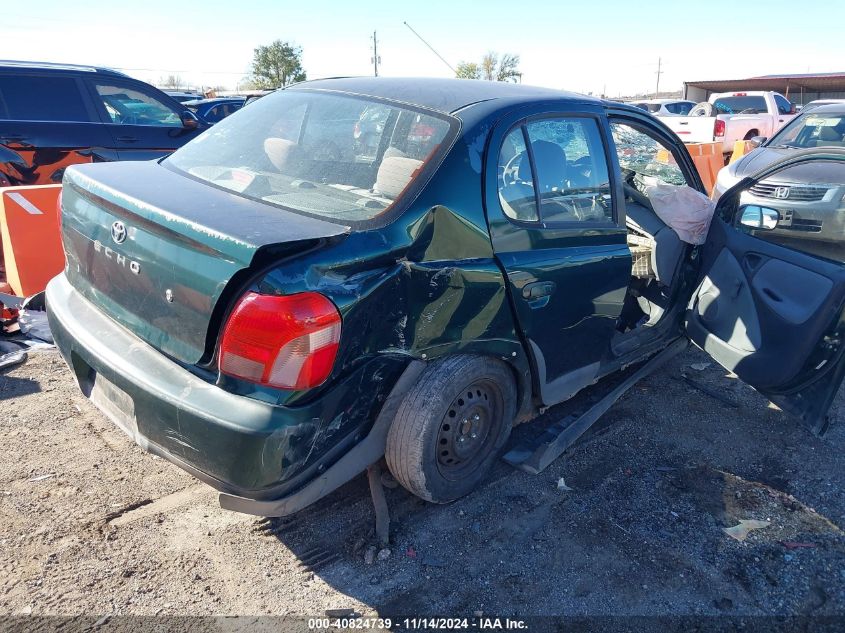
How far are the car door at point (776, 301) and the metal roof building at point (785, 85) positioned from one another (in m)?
24.6

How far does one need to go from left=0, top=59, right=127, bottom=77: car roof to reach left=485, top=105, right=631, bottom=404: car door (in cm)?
604

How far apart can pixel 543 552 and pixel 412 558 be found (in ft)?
1.87

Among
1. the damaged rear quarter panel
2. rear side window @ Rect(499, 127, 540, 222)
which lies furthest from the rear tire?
rear side window @ Rect(499, 127, 540, 222)

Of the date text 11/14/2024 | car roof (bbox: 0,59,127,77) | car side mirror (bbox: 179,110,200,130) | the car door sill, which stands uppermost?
car roof (bbox: 0,59,127,77)

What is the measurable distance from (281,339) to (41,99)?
620 cm

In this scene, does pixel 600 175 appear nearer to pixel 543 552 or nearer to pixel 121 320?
pixel 543 552

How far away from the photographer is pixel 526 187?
2912 mm

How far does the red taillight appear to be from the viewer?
207 cm

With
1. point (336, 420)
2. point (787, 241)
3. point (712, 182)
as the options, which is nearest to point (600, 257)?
point (787, 241)

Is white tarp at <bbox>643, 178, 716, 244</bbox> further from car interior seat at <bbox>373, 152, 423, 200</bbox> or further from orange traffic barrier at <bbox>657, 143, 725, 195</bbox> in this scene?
orange traffic barrier at <bbox>657, 143, 725, 195</bbox>

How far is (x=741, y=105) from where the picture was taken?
54.7ft

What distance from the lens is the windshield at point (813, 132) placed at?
315 inches

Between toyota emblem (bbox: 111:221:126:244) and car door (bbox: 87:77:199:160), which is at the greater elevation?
car door (bbox: 87:77:199:160)

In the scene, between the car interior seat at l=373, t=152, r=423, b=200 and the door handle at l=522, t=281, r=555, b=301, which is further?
the door handle at l=522, t=281, r=555, b=301
